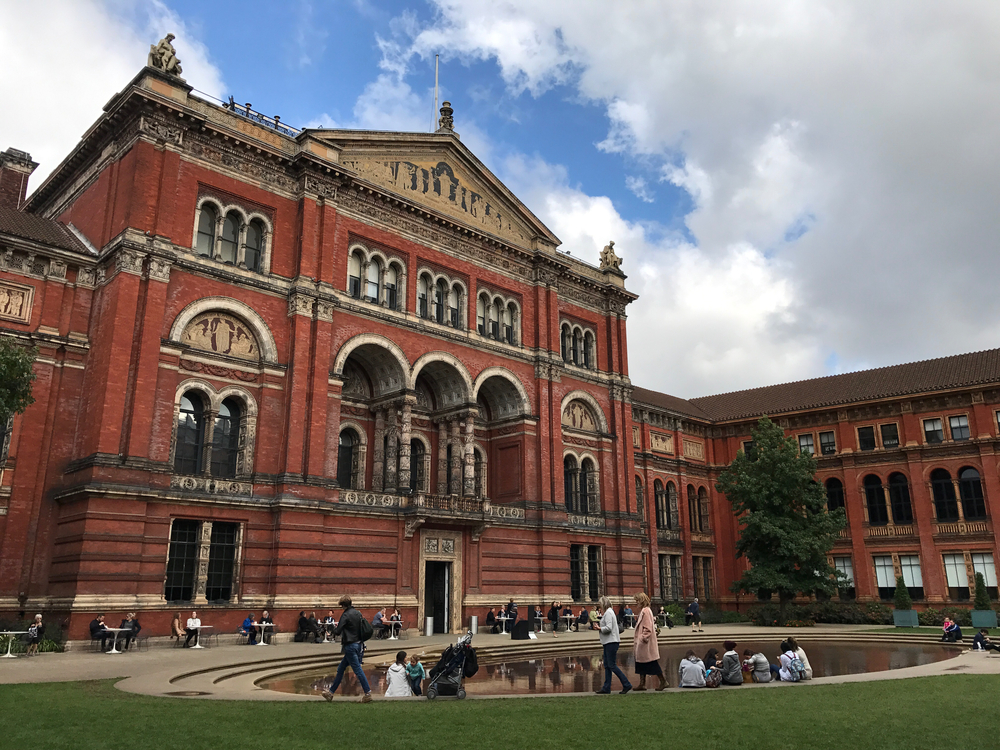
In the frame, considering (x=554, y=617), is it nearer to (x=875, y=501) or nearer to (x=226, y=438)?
(x=226, y=438)

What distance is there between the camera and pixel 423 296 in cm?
3647

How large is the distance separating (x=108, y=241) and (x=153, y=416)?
674 cm

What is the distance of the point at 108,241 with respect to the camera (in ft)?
91.8

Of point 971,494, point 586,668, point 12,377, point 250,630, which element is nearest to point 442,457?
point 250,630

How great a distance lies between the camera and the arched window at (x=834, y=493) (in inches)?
2055

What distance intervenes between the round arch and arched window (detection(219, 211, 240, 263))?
192cm

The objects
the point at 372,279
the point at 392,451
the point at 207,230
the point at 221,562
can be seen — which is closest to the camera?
the point at 221,562

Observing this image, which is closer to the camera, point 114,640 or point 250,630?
point 114,640

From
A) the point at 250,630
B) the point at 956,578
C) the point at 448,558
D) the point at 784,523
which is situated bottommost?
the point at 250,630

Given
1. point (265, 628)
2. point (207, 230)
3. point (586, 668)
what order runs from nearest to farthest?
point (586, 668) → point (265, 628) → point (207, 230)

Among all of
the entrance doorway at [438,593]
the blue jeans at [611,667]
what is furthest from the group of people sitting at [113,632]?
the blue jeans at [611,667]

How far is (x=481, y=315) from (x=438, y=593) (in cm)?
1343

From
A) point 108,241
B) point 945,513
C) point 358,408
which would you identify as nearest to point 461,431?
point 358,408

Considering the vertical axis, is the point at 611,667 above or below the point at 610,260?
below
